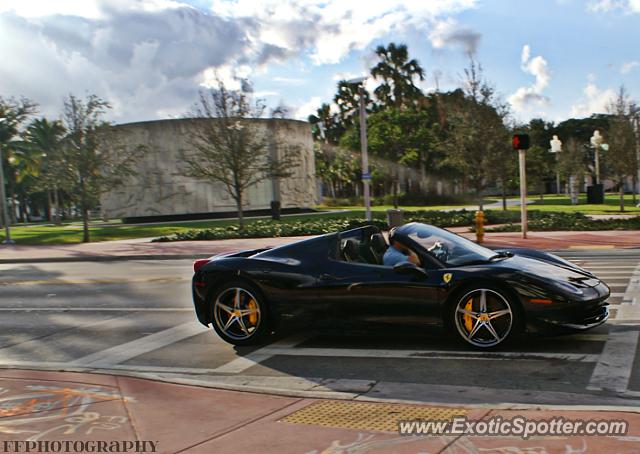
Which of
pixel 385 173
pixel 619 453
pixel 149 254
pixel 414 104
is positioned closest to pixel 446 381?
pixel 619 453

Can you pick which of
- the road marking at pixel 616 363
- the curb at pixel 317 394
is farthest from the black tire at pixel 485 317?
the curb at pixel 317 394

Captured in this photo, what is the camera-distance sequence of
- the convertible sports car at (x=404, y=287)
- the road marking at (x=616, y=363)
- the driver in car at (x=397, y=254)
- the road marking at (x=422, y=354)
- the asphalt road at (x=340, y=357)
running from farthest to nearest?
the driver in car at (x=397, y=254), the convertible sports car at (x=404, y=287), the road marking at (x=422, y=354), the asphalt road at (x=340, y=357), the road marking at (x=616, y=363)

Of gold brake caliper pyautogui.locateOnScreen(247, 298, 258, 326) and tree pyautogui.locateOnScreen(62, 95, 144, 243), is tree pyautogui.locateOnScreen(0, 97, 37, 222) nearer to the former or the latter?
tree pyautogui.locateOnScreen(62, 95, 144, 243)

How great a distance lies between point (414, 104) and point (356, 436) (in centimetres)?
6140

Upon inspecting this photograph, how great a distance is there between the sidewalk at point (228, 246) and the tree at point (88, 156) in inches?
181

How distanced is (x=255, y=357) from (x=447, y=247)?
2.28m

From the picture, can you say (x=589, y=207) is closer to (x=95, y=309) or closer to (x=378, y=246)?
(x=95, y=309)

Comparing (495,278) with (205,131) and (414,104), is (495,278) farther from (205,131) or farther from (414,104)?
(414,104)

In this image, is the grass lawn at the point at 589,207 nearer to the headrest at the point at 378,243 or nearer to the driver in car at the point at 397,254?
the headrest at the point at 378,243

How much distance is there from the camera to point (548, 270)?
255 inches

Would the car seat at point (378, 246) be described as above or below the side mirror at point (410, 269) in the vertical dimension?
Answer: above

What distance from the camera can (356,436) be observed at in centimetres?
410

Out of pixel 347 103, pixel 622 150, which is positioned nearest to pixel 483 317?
pixel 622 150

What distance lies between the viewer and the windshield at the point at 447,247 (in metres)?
6.63
